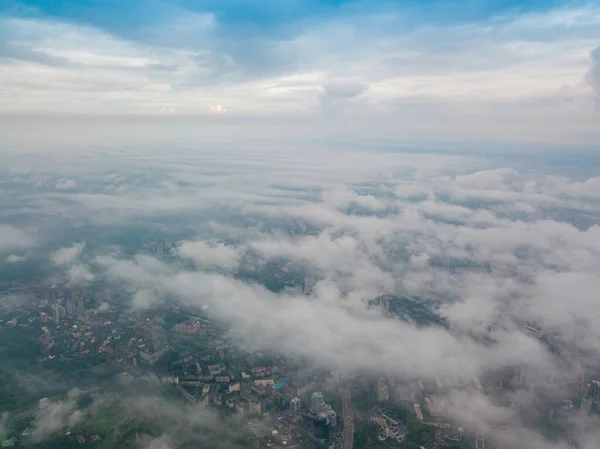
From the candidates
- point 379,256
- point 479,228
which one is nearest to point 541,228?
point 479,228

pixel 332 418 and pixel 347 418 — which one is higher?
pixel 332 418

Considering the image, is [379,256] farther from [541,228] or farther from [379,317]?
[541,228]

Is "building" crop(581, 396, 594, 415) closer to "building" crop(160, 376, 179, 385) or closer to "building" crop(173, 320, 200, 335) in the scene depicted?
"building" crop(160, 376, 179, 385)

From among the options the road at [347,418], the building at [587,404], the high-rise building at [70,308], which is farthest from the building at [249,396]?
the building at [587,404]

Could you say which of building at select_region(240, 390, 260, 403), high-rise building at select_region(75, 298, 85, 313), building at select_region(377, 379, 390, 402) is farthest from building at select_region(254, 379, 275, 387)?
high-rise building at select_region(75, 298, 85, 313)

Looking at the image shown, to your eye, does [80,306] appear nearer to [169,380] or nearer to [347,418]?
[169,380]

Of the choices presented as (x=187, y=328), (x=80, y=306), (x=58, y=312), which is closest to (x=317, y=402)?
(x=187, y=328)

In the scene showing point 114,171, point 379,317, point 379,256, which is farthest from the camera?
point 114,171
